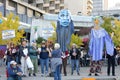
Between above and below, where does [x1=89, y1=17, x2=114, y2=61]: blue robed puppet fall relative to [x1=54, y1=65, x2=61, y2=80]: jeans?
above

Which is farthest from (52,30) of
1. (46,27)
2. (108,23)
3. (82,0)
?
(82,0)

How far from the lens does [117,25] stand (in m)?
52.2

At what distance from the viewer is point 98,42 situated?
19469 millimetres

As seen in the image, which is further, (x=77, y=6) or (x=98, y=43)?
(x=77, y=6)

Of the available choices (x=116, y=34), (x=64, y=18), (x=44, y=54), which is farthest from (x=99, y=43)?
(x=116, y=34)

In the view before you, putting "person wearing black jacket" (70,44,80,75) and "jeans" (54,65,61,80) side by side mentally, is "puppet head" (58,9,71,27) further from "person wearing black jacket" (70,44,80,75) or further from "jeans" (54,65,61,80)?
"jeans" (54,65,61,80)

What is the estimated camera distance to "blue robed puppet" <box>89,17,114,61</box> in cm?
1930

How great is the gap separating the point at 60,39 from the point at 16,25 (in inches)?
932

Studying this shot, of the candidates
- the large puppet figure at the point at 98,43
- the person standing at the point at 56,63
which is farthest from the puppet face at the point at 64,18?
the person standing at the point at 56,63

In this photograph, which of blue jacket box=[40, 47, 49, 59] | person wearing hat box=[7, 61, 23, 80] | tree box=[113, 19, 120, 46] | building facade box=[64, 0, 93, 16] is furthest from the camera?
building facade box=[64, 0, 93, 16]

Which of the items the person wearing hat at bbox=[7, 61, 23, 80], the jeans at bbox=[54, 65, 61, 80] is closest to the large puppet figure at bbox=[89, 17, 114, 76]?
the jeans at bbox=[54, 65, 61, 80]

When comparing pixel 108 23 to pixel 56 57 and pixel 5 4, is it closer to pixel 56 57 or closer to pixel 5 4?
pixel 5 4

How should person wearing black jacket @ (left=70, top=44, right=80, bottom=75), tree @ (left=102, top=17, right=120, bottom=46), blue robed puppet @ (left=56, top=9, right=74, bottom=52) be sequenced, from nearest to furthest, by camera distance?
1. person wearing black jacket @ (left=70, top=44, right=80, bottom=75)
2. blue robed puppet @ (left=56, top=9, right=74, bottom=52)
3. tree @ (left=102, top=17, right=120, bottom=46)

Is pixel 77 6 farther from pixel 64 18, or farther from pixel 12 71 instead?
pixel 12 71
